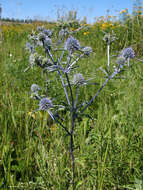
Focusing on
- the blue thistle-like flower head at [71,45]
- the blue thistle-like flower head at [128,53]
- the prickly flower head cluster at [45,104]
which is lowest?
the prickly flower head cluster at [45,104]

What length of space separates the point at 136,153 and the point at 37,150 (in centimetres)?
55

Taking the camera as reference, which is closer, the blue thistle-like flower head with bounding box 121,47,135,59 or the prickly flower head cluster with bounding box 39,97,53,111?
the prickly flower head cluster with bounding box 39,97,53,111

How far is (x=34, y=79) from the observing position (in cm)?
195

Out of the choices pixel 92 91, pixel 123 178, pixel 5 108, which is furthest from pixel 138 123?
pixel 5 108

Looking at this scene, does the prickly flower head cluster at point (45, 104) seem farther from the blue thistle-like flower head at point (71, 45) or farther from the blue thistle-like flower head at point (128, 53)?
the blue thistle-like flower head at point (128, 53)

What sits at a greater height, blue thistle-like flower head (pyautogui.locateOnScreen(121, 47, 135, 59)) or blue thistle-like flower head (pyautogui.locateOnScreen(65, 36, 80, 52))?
blue thistle-like flower head (pyautogui.locateOnScreen(65, 36, 80, 52))

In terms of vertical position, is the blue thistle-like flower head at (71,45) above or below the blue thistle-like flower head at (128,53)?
above

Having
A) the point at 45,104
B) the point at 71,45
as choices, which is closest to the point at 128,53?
the point at 71,45

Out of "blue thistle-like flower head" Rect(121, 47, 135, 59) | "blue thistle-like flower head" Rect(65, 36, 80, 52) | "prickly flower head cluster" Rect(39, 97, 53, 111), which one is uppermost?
"blue thistle-like flower head" Rect(65, 36, 80, 52)

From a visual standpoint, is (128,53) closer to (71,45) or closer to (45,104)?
(71,45)

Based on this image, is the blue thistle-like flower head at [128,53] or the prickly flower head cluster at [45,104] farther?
the blue thistle-like flower head at [128,53]

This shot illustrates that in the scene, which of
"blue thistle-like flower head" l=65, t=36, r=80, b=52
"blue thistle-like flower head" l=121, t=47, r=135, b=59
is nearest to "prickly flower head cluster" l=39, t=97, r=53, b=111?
"blue thistle-like flower head" l=65, t=36, r=80, b=52

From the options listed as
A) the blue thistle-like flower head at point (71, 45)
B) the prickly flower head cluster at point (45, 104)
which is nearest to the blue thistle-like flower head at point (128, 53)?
the blue thistle-like flower head at point (71, 45)

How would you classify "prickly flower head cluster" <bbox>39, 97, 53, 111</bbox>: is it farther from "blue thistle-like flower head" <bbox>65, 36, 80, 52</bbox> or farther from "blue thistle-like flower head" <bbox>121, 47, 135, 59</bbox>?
"blue thistle-like flower head" <bbox>121, 47, 135, 59</bbox>
